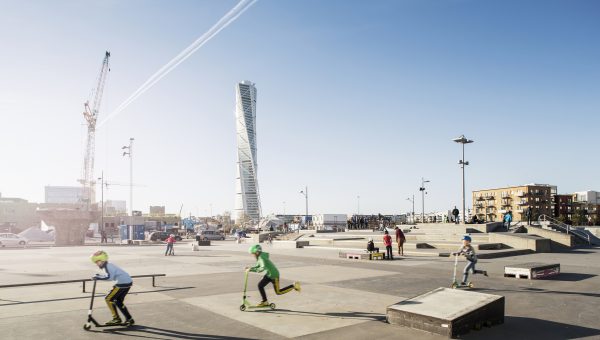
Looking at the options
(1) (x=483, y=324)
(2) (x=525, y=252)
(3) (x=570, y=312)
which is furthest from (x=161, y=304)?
(2) (x=525, y=252)

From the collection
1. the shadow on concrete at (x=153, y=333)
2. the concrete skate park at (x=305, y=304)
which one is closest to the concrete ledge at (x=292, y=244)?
the concrete skate park at (x=305, y=304)

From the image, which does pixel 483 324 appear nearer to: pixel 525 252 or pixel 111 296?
pixel 111 296

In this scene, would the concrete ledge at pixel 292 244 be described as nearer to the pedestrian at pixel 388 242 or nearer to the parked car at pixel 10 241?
the pedestrian at pixel 388 242

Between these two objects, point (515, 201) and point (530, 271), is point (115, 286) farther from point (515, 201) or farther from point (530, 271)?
point (515, 201)

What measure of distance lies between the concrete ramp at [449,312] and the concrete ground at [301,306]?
0.61ft

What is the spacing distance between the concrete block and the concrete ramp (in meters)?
7.60

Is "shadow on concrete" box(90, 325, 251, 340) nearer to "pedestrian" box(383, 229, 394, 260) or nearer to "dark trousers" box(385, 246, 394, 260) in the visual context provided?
→ "pedestrian" box(383, 229, 394, 260)

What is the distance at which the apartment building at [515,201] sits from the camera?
138m

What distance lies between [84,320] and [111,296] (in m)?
1.75

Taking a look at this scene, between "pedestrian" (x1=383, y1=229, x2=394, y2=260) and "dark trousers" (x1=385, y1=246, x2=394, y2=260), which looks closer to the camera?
"pedestrian" (x1=383, y1=229, x2=394, y2=260)

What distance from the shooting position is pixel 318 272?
19.7 metres

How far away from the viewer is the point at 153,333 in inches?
363

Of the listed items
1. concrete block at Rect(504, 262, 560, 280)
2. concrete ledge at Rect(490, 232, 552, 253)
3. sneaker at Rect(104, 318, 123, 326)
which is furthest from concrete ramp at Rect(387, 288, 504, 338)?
concrete ledge at Rect(490, 232, 552, 253)

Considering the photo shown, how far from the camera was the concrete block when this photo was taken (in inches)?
635
